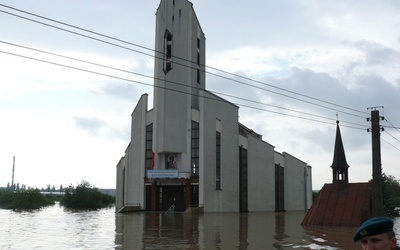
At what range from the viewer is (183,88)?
172 feet

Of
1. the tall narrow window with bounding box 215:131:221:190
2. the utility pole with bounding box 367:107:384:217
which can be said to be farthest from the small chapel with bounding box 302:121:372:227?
the tall narrow window with bounding box 215:131:221:190

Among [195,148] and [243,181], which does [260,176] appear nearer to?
[243,181]

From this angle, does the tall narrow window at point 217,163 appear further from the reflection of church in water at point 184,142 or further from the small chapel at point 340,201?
the small chapel at point 340,201

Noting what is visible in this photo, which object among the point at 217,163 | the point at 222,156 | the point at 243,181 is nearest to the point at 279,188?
the point at 243,181

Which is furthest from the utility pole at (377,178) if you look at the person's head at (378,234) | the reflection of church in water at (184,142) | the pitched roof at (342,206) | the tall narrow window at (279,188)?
the tall narrow window at (279,188)

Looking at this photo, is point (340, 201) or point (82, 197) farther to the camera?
point (82, 197)

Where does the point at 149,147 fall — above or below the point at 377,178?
above

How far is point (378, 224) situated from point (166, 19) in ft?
172

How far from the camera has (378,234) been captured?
3008 millimetres

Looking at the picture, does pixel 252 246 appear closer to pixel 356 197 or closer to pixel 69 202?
pixel 356 197

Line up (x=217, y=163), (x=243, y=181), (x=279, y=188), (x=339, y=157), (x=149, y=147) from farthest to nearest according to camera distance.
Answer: (x=279, y=188) → (x=243, y=181) → (x=149, y=147) → (x=217, y=163) → (x=339, y=157)

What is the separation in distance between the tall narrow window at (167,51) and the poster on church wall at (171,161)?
961 cm

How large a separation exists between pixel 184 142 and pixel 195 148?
139 centimetres

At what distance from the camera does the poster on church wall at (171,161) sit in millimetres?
52156
